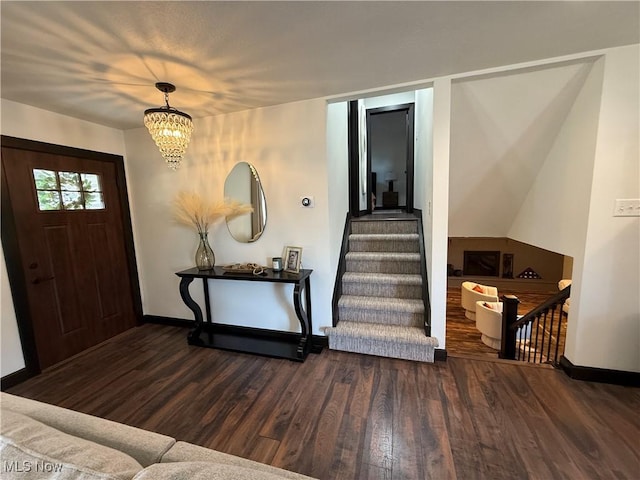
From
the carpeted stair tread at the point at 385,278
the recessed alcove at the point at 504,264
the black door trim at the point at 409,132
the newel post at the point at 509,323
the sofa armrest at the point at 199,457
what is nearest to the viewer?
the sofa armrest at the point at 199,457

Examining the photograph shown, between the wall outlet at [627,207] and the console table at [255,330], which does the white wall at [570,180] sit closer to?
→ the wall outlet at [627,207]

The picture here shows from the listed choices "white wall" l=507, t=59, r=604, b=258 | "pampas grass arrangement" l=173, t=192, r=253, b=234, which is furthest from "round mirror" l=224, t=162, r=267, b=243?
"white wall" l=507, t=59, r=604, b=258

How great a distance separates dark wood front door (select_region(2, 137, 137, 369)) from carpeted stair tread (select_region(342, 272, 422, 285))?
2.59 m

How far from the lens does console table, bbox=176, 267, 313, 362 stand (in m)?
2.42

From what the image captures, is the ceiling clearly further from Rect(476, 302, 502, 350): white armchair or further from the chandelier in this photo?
Rect(476, 302, 502, 350): white armchair

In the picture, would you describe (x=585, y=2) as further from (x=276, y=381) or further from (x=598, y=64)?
(x=276, y=381)

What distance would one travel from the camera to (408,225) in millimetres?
3428

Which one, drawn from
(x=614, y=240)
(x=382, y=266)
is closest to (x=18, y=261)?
(x=382, y=266)

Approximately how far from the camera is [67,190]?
2582mm

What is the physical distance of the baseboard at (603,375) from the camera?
6.34 ft

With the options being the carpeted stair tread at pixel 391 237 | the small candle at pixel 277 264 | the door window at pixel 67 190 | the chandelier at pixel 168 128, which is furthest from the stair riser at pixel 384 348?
the door window at pixel 67 190

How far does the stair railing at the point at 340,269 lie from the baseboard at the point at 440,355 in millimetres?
927

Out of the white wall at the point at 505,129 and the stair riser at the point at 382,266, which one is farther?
the stair riser at the point at 382,266

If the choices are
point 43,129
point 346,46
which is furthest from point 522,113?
point 43,129
